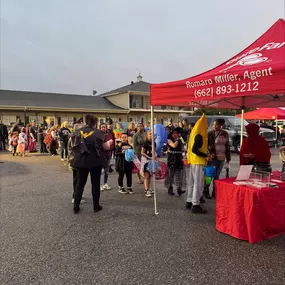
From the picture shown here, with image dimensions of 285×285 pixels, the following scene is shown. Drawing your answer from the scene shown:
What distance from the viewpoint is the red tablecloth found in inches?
141

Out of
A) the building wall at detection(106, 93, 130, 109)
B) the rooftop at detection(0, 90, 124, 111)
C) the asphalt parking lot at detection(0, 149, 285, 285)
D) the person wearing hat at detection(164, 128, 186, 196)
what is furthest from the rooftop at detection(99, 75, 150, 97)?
the asphalt parking lot at detection(0, 149, 285, 285)

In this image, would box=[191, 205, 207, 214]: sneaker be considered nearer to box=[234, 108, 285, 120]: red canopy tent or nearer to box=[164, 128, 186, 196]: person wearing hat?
box=[164, 128, 186, 196]: person wearing hat

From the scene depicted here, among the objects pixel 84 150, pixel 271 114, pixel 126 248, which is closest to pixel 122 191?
pixel 84 150

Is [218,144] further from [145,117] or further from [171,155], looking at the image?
[145,117]

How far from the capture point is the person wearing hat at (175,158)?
5.85 metres

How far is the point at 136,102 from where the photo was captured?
1297 inches

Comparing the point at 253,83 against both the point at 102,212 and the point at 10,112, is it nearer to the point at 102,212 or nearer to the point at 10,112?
the point at 102,212

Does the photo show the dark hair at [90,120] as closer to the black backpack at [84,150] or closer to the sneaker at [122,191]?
the black backpack at [84,150]

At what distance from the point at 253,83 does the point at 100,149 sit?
9.23 feet

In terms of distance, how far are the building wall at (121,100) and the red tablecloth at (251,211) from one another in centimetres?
2866

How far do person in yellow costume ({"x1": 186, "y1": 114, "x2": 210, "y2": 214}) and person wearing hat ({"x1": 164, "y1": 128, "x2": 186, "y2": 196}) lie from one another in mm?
927

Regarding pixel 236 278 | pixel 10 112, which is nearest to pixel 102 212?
pixel 236 278

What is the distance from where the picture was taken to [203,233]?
404cm

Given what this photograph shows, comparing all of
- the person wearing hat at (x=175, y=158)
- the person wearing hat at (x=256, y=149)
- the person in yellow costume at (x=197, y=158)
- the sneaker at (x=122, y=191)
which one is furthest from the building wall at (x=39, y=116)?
the person wearing hat at (x=256, y=149)
